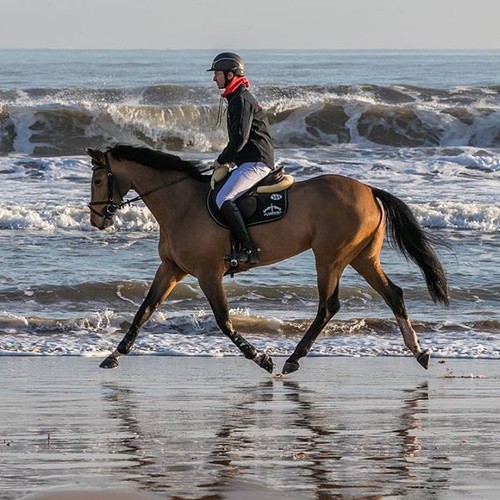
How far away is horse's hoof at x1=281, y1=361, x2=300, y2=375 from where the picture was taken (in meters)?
10.7

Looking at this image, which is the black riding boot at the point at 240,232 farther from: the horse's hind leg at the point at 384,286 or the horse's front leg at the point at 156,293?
the horse's hind leg at the point at 384,286

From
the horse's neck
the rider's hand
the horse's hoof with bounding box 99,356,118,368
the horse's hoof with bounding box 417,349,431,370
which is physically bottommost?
the horse's hoof with bounding box 99,356,118,368

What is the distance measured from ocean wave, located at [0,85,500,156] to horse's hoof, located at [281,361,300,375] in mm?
19386

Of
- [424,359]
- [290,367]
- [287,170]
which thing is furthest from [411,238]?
[287,170]

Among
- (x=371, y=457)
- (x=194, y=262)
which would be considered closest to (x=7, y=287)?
(x=194, y=262)

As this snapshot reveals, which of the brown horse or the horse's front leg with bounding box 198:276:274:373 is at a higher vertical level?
the brown horse

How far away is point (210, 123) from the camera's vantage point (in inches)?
1280

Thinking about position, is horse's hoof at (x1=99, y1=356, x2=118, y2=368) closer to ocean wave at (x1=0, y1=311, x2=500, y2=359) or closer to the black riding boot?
ocean wave at (x1=0, y1=311, x2=500, y2=359)

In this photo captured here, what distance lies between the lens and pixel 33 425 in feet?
26.2

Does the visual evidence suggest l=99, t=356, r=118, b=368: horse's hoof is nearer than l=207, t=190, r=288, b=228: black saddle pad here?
Yes

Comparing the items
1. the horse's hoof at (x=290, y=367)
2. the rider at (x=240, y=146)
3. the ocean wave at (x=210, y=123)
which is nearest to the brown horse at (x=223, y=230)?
the horse's hoof at (x=290, y=367)

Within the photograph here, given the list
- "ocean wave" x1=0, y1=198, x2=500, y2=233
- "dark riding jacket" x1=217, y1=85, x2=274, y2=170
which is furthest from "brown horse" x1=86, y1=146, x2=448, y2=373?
"ocean wave" x1=0, y1=198, x2=500, y2=233

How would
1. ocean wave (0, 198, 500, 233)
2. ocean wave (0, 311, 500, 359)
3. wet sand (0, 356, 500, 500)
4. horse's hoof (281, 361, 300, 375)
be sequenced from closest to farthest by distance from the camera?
wet sand (0, 356, 500, 500), horse's hoof (281, 361, 300, 375), ocean wave (0, 311, 500, 359), ocean wave (0, 198, 500, 233)

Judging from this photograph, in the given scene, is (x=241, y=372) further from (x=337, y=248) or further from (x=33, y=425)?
(x=33, y=425)
